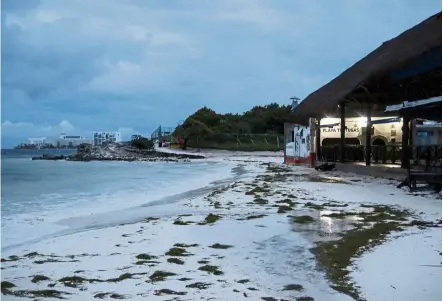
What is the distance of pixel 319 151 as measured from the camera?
2473 cm

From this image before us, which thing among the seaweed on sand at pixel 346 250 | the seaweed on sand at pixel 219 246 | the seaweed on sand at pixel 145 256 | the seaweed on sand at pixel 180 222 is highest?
the seaweed on sand at pixel 346 250

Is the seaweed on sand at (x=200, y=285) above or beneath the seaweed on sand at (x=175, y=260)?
above

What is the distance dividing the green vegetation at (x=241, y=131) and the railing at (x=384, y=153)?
28018 millimetres

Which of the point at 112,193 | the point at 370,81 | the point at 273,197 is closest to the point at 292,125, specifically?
the point at 370,81

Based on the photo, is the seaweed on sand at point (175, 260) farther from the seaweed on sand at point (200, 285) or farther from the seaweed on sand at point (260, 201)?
the seaweed on sand at point (260, 201)

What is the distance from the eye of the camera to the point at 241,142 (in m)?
57.0

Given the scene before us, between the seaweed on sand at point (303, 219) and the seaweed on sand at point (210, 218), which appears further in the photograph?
the seaweed on sand at point (210, 218)

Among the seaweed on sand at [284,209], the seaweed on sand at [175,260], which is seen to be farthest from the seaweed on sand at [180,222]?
the seaweed on sand at [175,260]

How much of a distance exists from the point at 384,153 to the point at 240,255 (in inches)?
637

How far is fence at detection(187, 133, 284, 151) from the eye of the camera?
176 ft

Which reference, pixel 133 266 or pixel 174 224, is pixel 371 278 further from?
pixel 174 224

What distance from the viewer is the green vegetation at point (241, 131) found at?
184 feet

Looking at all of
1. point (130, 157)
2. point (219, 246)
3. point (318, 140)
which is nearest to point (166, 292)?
point (219, 246)

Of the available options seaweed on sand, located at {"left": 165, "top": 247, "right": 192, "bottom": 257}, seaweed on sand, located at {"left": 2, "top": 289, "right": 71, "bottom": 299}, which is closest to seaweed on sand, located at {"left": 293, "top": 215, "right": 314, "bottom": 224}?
seaweed on sand, located at {"left": 165, "top": 247, "right": 192, "bottom": 257}
